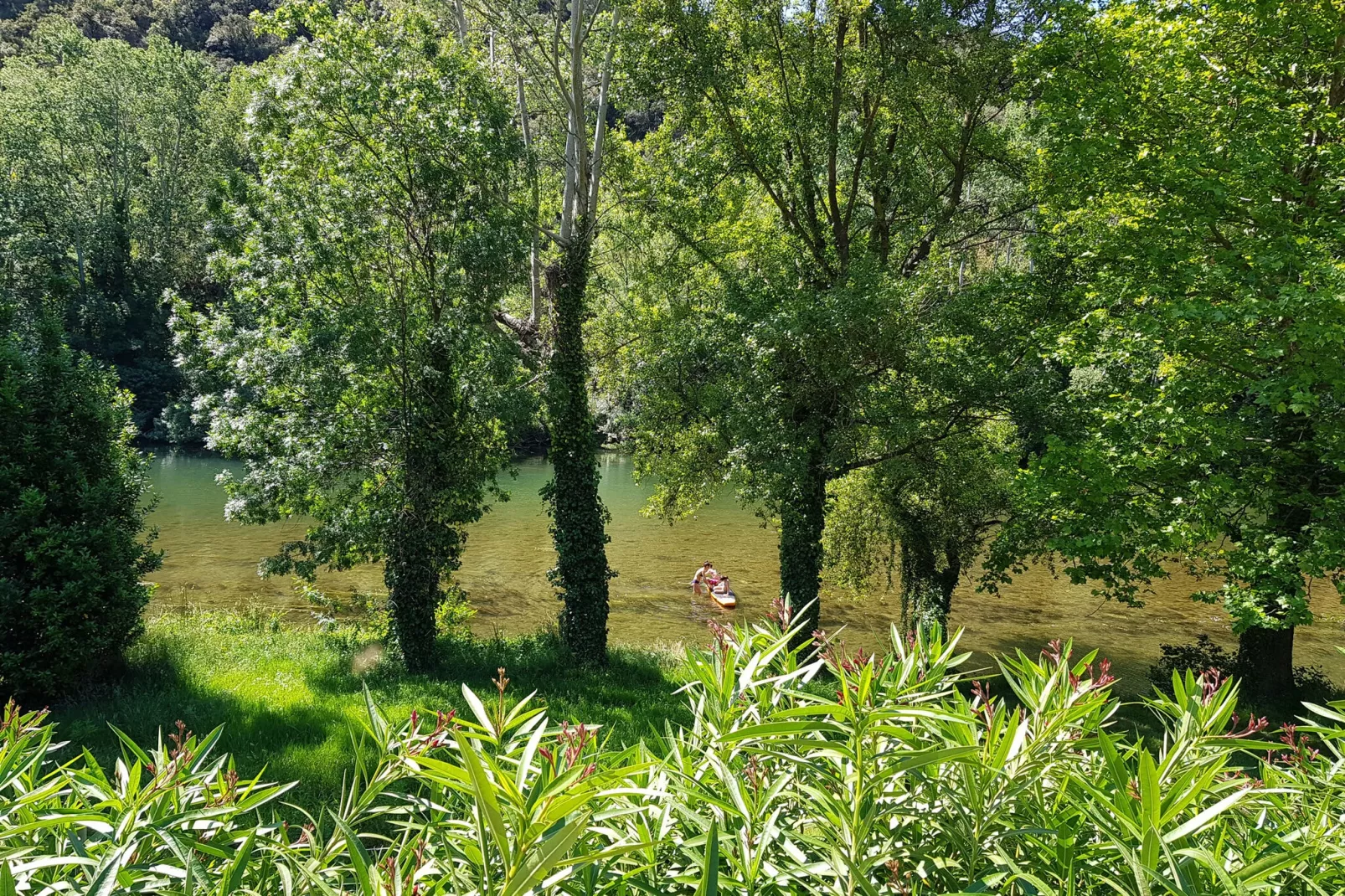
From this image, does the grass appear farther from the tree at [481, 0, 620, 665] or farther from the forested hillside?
Answer: the forested hillside

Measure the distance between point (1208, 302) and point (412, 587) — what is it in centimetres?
1129

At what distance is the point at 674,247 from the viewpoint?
16.3m

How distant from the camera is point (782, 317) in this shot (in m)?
11.5

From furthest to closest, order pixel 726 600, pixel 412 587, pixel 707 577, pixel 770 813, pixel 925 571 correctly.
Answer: pixel 707 577 < pixel 726 600 < pixel 925 571 < pixel 412 587 < pixel 770 813

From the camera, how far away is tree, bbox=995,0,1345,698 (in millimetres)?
8617

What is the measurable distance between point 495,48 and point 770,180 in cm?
861

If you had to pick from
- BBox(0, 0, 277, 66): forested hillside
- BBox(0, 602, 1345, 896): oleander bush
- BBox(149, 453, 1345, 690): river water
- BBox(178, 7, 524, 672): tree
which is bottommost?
BBox(149, 453, 1345, 690): river water

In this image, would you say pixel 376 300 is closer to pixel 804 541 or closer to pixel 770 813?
pixel 804 541

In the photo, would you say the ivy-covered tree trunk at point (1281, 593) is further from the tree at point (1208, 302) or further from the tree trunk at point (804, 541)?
the tree trunk at point (804, 541)

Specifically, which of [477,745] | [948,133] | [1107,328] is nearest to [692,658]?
[477,745]

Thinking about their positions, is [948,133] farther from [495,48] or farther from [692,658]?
[692,658]

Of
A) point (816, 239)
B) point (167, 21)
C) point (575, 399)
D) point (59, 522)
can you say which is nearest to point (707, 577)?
point (575, 399)

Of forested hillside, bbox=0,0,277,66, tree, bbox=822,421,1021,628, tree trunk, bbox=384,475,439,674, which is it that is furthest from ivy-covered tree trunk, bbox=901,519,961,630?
forested hillside, bbox=0,0,277,66

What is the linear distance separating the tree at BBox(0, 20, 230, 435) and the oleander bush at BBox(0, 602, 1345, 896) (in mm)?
46274
